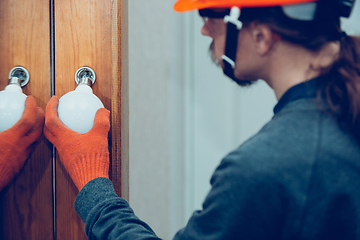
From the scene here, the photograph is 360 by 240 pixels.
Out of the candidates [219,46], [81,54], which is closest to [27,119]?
[81,54]

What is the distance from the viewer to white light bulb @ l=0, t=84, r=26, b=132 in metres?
0.47

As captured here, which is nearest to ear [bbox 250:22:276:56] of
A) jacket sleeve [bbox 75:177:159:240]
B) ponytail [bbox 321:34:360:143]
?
ponytail [bbox 321:34:360:143]

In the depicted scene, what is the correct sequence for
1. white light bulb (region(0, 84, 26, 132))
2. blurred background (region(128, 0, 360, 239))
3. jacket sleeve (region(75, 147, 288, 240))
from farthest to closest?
blurred background (region(128, 0, 360, 239)) → white light bulb (region(0, 84, 26, 132)) → jacket sleeve (region(75, 147, 288, 240))

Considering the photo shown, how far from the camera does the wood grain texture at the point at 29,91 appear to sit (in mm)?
513

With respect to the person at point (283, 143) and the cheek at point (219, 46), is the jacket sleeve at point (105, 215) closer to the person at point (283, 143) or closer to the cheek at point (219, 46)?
the person at point (283, 143)

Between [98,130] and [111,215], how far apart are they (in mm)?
151

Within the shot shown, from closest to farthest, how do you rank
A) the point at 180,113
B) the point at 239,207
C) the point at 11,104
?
the point at 239,207 → the point at 11,104 → the point at 180,113

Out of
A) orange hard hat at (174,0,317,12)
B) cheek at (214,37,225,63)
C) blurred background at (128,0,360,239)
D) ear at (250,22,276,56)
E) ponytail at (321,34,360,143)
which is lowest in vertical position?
blurred background at (128,0,360,239)

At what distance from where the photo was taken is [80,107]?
1.59ft

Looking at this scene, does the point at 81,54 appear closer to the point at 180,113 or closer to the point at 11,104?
the point at 11,104

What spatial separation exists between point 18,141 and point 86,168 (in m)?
0.12

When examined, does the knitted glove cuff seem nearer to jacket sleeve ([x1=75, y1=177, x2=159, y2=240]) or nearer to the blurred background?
jacket sleeve ([x1=75, y1=177, x2=159, y2=240])

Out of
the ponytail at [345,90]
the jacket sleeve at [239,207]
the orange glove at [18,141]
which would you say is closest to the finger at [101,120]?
the orange glove at [18,141]

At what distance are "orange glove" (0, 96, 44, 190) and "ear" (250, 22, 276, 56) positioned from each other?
0.40 metres
